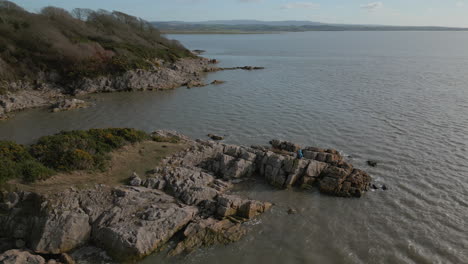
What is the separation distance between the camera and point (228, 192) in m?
22.5

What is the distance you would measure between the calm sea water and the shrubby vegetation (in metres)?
9.13

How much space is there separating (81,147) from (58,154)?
1955mm

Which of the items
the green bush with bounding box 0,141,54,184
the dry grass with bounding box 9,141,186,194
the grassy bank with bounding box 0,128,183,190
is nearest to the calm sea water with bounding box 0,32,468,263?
the dry grass with bounding box 9,141,186,194

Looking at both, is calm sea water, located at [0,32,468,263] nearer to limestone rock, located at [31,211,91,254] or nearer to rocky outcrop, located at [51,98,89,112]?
rocky outcrop, located at [51,98,89,112]

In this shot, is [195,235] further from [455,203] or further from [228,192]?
[455,203]

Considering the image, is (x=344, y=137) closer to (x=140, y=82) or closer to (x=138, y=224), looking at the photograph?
(x=138, y=224)

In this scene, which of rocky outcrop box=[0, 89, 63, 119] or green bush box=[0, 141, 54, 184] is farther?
rocky outcrop box=[0, 89, 63, 119]

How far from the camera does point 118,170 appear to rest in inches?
893

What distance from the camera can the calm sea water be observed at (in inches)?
682

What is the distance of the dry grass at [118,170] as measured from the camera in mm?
18844

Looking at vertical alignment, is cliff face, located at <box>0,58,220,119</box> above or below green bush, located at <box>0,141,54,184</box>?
below

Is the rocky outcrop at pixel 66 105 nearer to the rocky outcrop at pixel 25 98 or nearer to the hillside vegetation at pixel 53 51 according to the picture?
the rocky outcrop at pixel 25 98

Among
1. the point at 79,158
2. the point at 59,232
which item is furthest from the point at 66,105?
the point at 59,232

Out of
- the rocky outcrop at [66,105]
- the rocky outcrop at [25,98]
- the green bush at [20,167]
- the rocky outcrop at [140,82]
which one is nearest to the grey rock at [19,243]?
the green bush at [20,167]
